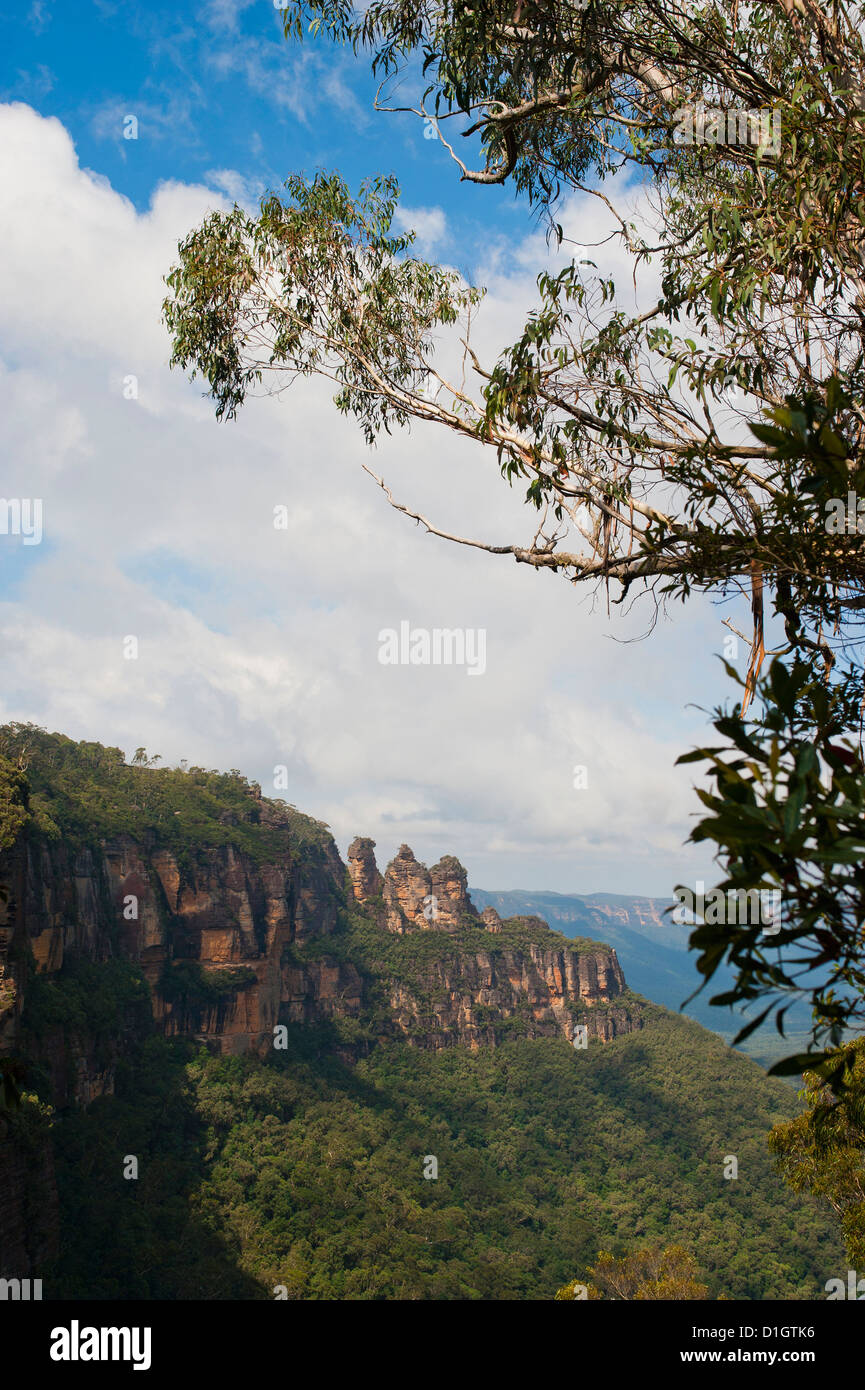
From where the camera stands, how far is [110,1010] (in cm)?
2756

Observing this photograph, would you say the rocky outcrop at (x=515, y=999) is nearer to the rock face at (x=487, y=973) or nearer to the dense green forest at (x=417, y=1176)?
the rock face at (x=487, y=973)

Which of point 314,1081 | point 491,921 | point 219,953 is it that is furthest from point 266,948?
point 491,921

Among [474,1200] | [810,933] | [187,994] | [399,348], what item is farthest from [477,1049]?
[810,933]

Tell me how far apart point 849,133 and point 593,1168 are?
44.5 m

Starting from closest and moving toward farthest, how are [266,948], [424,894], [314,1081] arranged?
[314,1081]
[266,948]
[424,894]

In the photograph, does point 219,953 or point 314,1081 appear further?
point 314,1081

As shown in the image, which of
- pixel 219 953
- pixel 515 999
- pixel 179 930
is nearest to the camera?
pixel 179 930

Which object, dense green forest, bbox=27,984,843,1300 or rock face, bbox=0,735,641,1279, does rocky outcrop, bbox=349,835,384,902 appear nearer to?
rock face, bbox=0,735,641,1279

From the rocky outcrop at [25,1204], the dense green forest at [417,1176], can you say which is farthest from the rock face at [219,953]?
the dense green forest at [417,1176]

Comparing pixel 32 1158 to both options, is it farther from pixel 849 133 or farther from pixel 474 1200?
pixel 474 1200

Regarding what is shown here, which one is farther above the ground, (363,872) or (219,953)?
(363,872)

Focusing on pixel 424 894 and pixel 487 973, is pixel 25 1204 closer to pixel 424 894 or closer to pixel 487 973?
pixel 487 973

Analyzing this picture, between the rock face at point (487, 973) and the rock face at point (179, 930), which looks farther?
the rock face at point (487, 973)

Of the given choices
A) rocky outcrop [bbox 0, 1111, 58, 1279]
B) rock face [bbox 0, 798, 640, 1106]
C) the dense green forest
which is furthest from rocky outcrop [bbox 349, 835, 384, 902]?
rocky outcrop [bbox 0, 1111, 58, 1279]
